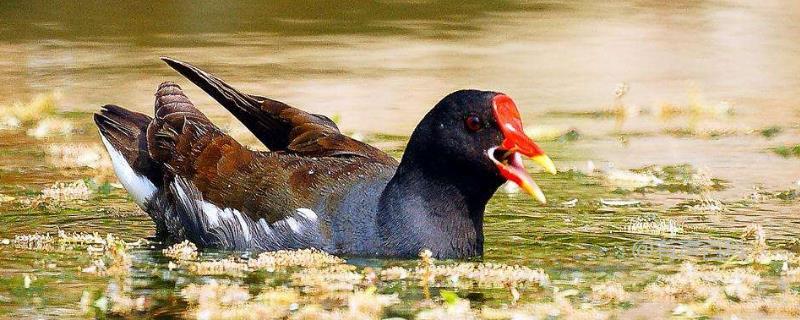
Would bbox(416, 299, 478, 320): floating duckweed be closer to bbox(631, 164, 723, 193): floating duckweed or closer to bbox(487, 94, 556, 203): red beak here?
bbox(487, 94, 556, 203): red beak

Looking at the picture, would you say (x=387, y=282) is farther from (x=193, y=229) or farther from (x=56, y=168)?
(x=56, y=168)

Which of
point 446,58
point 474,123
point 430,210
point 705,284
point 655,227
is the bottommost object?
point 705,284

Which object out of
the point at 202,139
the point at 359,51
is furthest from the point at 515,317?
the point at 359,51

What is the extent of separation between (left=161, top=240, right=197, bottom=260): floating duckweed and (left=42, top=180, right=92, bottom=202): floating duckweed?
1276 millimetres

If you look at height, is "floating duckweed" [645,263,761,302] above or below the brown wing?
below

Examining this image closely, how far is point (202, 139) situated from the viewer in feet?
26.8

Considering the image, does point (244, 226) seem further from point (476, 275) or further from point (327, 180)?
point (476, 275)

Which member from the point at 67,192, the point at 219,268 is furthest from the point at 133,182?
the point at 219,268

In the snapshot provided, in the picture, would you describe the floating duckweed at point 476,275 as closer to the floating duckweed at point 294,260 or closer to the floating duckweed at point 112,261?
the floating duckweed at point 294,260

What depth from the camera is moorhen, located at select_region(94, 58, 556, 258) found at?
7.28 m

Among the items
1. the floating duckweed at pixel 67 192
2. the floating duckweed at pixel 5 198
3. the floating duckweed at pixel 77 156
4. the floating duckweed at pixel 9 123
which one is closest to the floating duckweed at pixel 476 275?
the floating duckweed at pixel 67 192

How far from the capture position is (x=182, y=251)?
769 centimetres

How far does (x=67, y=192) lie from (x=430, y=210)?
245 cm

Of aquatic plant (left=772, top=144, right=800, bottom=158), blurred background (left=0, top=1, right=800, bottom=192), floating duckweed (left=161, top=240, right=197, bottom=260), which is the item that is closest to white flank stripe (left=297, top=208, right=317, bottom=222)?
floating duckweed (left=161, top=240, right=197, bottom=260)
